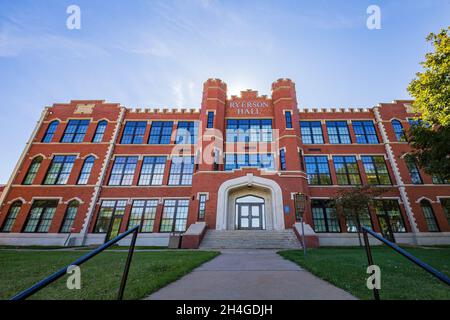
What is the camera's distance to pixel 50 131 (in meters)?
21.9

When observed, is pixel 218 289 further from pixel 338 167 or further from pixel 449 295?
pixel 338 167

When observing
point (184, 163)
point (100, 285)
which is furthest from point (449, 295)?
point (184, 163)

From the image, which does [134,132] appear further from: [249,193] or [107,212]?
[249,193]

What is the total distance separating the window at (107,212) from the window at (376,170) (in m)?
24.1

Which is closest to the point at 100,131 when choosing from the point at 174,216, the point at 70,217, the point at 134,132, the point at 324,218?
the point at 134,132

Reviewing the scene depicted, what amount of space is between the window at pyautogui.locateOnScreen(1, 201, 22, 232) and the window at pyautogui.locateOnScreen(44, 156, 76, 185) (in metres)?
2.94

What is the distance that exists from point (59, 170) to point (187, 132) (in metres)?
13.4

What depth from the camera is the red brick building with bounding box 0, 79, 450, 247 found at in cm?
1756

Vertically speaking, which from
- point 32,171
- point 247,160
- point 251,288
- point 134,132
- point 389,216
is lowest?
point 251,288

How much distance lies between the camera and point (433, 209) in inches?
701

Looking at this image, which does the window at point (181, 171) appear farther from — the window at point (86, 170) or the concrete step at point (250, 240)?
the window at point (86, 170)

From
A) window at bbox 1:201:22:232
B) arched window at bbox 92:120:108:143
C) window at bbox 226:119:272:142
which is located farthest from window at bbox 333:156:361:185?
window at bbox 1:201:22:232

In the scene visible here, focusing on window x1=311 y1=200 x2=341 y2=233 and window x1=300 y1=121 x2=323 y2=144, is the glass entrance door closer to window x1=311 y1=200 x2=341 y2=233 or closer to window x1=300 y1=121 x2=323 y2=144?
window x1=311 y1=200 x2=341 y2=233

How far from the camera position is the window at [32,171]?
19594mm
